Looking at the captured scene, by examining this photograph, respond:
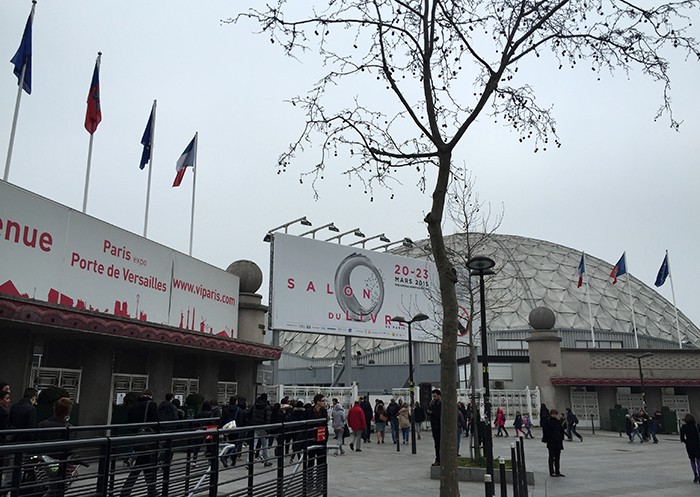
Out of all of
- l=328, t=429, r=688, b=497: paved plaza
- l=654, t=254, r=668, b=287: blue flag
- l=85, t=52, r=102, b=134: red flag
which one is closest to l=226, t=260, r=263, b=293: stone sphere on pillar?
l=328, t=429, r=688, b=497: paved plaza

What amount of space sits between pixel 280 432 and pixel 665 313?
54067 mm

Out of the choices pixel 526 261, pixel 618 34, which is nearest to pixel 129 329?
pixel 618 34

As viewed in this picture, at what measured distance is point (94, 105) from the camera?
2169 centimetres

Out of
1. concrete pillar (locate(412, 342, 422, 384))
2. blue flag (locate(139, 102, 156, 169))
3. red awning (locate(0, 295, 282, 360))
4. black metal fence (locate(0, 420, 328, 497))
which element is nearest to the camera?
black metal fence (locate(0, 420, 328, 497))

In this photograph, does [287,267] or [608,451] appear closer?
[608,451]

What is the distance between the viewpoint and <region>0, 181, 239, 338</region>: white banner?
15438 millimetres

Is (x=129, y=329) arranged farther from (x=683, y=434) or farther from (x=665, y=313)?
(x=665, y=313)

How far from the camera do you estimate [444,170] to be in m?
10.5

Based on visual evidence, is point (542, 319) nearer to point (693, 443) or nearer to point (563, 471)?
point (563, 471)

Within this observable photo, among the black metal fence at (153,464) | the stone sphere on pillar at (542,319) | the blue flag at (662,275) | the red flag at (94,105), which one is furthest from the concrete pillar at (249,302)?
the blue flag at (662,275)

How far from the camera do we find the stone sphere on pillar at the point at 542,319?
124 ft

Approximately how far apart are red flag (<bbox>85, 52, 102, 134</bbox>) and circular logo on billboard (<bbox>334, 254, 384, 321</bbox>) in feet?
54.0

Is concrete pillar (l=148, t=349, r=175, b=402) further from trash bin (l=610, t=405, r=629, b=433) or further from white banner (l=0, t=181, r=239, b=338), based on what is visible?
trash bin (l=610, t=405, r=629, b=433)

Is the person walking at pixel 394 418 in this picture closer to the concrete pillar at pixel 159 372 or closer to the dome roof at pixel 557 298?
the concrete pillar at pixel 159 372
